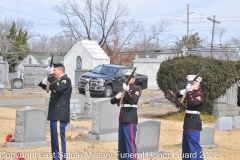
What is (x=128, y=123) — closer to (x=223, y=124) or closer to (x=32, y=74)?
(x=223, y=124)

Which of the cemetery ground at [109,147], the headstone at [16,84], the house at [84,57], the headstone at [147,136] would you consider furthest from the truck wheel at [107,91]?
the headstone at [147,136]

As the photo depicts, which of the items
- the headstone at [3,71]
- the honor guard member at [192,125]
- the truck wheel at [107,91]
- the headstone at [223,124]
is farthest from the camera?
the headstone at [3,71]

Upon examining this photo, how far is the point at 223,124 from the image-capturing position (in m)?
15.3

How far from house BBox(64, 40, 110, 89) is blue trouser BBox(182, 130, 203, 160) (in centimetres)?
2633

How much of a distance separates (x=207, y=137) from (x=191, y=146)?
3159mm

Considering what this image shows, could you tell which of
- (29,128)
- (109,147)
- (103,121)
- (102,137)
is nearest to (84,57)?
(103,121)

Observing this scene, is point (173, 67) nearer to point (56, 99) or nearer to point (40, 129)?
point (40, 129)

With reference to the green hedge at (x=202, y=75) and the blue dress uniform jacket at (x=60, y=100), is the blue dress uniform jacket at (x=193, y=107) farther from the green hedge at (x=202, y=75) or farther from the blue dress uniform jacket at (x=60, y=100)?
the green hedge at (x=202, y=75)

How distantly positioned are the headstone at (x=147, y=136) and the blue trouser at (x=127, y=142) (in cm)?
114

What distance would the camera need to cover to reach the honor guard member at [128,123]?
834cm

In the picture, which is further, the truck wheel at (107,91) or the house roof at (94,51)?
the house roof at (94,51)

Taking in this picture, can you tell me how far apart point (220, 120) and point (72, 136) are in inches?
208

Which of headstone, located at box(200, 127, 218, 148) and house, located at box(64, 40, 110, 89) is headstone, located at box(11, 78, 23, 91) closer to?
house, located at box(64, 40, 110, 89)

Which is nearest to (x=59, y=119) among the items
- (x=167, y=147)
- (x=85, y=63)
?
(x=167, y=147)
